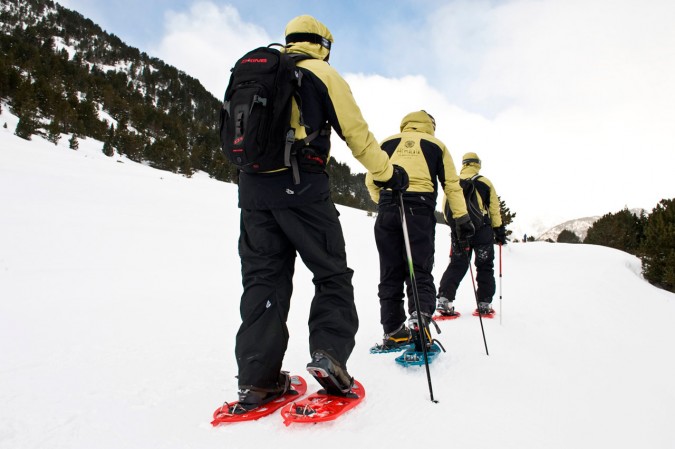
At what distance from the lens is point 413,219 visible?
11.5 ft

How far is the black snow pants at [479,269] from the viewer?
548 cm

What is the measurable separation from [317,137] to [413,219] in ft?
5.29

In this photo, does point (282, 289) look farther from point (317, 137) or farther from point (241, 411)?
point (317, 137)

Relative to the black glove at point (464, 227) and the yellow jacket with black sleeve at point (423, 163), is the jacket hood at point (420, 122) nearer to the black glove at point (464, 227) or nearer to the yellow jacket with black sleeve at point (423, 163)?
the yellow jacket with black sleeve at point (423, 163)

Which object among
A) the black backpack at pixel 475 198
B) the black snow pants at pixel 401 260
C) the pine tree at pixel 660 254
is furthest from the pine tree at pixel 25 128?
the pine tree at pixel 660 254

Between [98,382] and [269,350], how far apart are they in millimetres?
1181

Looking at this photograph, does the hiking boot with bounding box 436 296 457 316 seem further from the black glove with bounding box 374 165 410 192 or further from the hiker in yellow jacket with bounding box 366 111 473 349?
the black glove with bounding box 374 165 410 192

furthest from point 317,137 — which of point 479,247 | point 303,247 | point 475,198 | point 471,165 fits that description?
point 471,165

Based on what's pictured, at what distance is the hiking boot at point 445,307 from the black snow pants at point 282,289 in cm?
342

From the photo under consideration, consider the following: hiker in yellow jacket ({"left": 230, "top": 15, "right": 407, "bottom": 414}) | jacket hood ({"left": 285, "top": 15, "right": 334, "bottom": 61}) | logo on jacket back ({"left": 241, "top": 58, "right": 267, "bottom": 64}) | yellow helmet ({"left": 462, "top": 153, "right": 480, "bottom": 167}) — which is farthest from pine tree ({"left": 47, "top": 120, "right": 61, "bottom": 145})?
hiker in yellow jacket ({"left": 230, "top": 15, "right": 407, "bottom": 414})

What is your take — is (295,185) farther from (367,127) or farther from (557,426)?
(557,426)

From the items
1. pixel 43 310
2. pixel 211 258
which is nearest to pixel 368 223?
pixel 211 258

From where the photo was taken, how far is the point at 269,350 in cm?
210

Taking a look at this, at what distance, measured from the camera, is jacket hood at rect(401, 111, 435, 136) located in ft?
12.7
